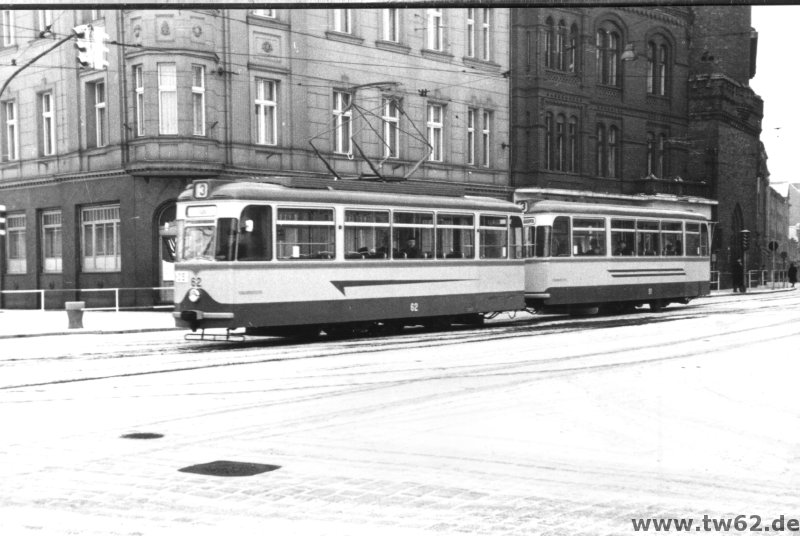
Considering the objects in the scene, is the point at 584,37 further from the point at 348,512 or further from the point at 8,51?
the point at 348,512

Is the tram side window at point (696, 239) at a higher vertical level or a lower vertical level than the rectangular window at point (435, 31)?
lower

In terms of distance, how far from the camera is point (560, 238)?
88.2 ft

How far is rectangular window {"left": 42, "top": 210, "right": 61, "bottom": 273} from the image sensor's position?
33312 millimetres

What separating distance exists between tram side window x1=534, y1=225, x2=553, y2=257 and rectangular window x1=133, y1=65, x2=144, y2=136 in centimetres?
1172

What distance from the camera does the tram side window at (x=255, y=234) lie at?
60.7 ft

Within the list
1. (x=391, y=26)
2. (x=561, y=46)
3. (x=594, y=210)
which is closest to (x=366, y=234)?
(x=594, y=210)

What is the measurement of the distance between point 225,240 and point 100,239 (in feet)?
47.6

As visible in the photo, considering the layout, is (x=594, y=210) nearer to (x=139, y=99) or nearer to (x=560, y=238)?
(x=560, y=238)

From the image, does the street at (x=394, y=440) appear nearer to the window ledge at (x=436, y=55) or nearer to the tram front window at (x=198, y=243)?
the tram front window at (x=198, y=243)

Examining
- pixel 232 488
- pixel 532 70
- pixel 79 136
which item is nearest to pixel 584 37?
pixel 532 70

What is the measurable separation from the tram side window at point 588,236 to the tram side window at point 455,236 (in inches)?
193

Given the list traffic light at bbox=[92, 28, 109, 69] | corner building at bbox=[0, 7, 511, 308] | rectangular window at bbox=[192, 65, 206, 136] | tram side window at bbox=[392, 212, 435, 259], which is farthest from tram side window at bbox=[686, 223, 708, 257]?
traffic light at bbox=[92, 28, 109, 69]

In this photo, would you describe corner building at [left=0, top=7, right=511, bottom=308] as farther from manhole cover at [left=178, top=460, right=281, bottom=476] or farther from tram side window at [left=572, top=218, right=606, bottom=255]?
manhole cover at [left=178, top=460, right=281, bottom=476]

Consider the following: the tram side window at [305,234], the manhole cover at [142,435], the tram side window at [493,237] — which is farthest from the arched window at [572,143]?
the manhole cover at [142,435]
